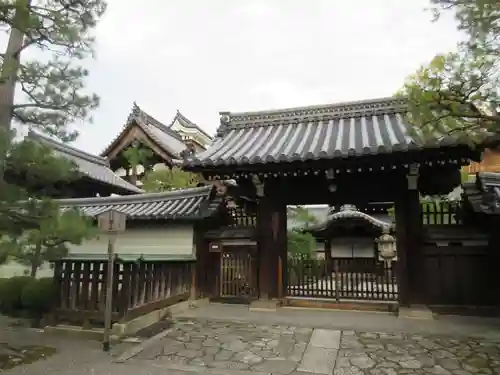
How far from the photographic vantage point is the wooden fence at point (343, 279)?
28.2ft

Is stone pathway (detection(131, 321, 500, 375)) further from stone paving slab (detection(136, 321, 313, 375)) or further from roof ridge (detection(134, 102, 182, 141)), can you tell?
roof ridge (detection(134, 102, 182, 141))

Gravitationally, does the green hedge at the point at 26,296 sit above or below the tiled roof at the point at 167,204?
below

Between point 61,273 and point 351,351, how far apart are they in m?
5.25

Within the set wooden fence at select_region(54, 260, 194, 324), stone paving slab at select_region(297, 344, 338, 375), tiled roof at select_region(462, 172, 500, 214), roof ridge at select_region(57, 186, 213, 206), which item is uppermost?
roof ridge at select_region(57, 186, 213, 206)

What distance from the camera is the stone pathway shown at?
15.4 feet

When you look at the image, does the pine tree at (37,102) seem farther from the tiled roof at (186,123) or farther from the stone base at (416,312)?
the tiled roof at (186,123)

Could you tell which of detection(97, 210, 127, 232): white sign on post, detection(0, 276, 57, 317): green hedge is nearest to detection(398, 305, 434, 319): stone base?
detection(97, 210, 127, 232): white sign on post

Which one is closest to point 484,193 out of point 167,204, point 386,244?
point 167,204

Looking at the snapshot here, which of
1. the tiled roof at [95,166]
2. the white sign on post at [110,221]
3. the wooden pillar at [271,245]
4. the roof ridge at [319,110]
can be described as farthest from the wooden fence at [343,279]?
the tiled roof at [95,166]

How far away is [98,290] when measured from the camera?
6555 mm

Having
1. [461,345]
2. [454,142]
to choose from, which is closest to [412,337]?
[461,345]

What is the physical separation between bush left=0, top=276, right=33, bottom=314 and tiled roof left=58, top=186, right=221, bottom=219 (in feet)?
6.75

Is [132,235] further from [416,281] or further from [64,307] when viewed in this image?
[416,281]

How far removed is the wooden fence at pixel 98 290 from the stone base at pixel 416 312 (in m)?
4.91
